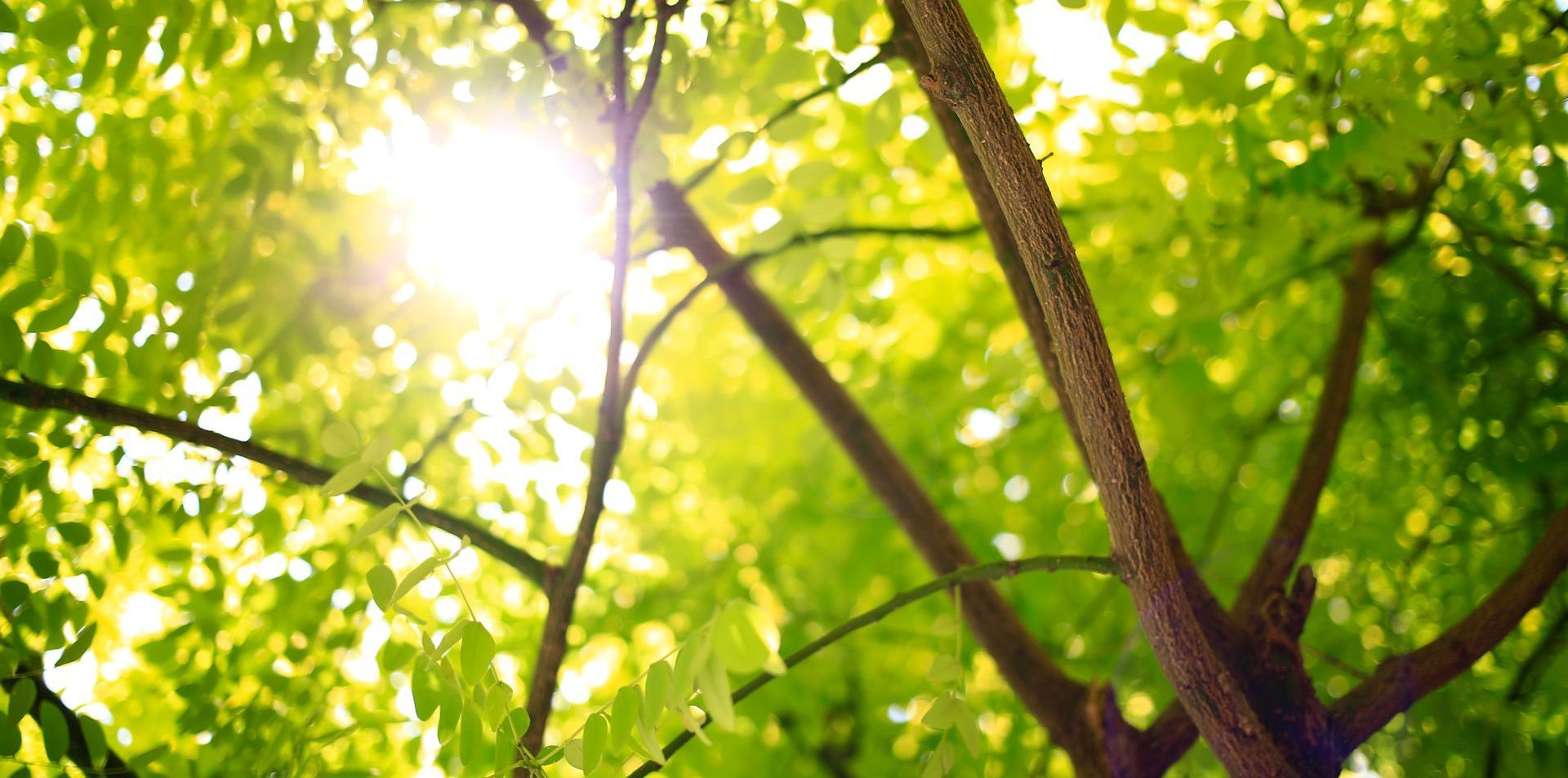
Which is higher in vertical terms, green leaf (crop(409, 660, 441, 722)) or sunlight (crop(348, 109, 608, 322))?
sunlight (crop(348, 109, 608, 322))

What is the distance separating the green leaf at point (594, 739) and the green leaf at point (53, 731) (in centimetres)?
115

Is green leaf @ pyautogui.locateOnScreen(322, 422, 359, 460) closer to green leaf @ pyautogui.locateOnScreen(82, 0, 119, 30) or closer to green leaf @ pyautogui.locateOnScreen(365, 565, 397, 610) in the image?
green leaf @ pyautogui.locateOnScreen(365, 565, 397, 610)

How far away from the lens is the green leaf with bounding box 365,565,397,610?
1517 millimetres

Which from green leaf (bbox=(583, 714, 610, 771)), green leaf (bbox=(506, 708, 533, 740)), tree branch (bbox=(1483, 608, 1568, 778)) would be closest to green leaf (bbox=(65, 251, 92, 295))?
green leaf (bbox=(506, 708, 533, 740))

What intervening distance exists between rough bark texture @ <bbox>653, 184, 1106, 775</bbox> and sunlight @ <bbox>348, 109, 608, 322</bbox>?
0.29 metres

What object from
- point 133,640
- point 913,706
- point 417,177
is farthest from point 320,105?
point 913,706

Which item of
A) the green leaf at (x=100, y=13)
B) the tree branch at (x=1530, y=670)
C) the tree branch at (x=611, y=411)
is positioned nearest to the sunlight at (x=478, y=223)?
the tree branch at (x=611, y=411)

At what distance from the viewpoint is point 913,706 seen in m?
4.03

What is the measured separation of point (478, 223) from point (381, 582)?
4.32ft

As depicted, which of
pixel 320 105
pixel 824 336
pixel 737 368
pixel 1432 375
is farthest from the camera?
pixel 737 368

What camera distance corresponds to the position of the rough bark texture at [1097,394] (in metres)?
1.31

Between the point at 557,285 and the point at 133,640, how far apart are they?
1.61 meters

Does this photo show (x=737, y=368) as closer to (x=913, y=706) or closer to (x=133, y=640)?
(x=913, y=706)

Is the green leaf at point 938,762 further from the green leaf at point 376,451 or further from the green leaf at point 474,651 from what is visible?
the green leaf at point 376,451
